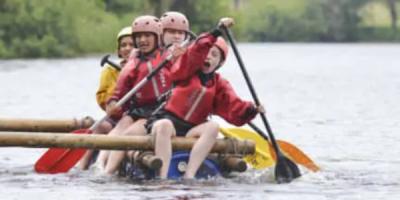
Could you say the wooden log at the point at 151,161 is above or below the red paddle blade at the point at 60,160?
above

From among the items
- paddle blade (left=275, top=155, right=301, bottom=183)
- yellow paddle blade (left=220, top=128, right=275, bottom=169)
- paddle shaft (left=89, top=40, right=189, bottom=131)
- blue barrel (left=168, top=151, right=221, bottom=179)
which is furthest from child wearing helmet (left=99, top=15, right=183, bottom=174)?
paddle blade (left=275, top=155, right=301, bottom=183)

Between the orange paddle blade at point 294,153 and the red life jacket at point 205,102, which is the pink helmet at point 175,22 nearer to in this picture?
the red life jacket at point 205,102

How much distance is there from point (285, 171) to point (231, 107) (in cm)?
90

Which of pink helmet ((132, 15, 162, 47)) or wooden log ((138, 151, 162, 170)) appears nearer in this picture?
wooden log ((138, 151, 162, 170))

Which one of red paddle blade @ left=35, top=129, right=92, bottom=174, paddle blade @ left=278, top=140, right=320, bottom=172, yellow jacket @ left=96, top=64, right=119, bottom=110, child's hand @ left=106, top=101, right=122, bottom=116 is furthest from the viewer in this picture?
yellow jacket @ left=96, top=64, right=119, bottom=110

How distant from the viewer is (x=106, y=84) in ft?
47.9

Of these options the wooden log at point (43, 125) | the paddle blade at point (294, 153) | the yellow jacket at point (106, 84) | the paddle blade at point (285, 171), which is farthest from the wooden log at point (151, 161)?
the wooden log at point (43, 125)

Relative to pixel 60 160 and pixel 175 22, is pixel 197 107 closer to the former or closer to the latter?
pixel 175 22

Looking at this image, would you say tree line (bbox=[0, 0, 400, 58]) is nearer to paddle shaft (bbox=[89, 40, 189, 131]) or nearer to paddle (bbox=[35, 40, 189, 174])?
paddle (bbox=[35, 40, 189, 174])

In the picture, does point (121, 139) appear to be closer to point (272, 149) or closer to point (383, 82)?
point (272, 149)

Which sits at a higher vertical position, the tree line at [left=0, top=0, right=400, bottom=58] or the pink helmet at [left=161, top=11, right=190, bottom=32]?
the pink helmet at [left=161, top=11, right=190, bottom=32]

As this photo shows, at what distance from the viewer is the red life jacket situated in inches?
515

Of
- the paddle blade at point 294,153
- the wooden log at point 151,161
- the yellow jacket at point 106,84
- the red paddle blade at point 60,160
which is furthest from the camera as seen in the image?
the yellow jacket at point 106,84

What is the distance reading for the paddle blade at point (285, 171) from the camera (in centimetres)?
1349
